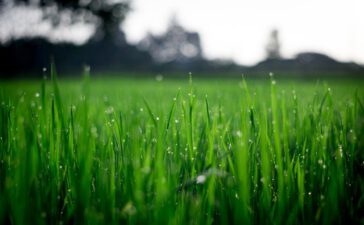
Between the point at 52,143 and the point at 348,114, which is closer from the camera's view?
the point at 52,143

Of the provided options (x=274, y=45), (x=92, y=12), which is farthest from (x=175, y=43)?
(x=92, y=12)

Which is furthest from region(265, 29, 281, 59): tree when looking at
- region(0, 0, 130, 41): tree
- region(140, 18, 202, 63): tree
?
region(0, 0, 130, 41): tree

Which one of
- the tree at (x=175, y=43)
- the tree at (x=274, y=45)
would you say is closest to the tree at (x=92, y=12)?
the tree at (x=175, y=43)

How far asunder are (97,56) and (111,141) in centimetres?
2798

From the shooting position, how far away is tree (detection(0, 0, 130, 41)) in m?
25.8

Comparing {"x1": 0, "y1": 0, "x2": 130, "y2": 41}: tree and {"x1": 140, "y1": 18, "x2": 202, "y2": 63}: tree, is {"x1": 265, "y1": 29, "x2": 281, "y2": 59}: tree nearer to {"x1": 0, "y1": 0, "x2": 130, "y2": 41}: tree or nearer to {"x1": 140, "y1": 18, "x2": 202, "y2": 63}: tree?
{"x1": 140, "y1": 18, "x2": 202, "y2": 63}: tree

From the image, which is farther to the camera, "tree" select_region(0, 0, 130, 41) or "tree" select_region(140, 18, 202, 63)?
"tree" select_region(140, 18, 202, 63)

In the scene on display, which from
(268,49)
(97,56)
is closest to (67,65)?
(97,56)

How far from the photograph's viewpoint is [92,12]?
2761cm

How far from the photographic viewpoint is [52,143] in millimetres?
816

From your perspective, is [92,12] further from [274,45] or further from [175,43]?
[274,45]

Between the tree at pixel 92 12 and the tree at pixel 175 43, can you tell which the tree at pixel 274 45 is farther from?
the tree at pixel 92 12

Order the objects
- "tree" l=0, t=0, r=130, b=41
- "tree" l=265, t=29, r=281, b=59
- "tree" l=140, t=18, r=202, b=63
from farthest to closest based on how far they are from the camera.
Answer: "tree" l=140, t=18, r=202, b=63 < "tree" l=265, t=29, r=281, b=59 < "tree" l=0, t=0, r=130, b=41

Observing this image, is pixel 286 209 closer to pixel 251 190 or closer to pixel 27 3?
pixel 251 190
